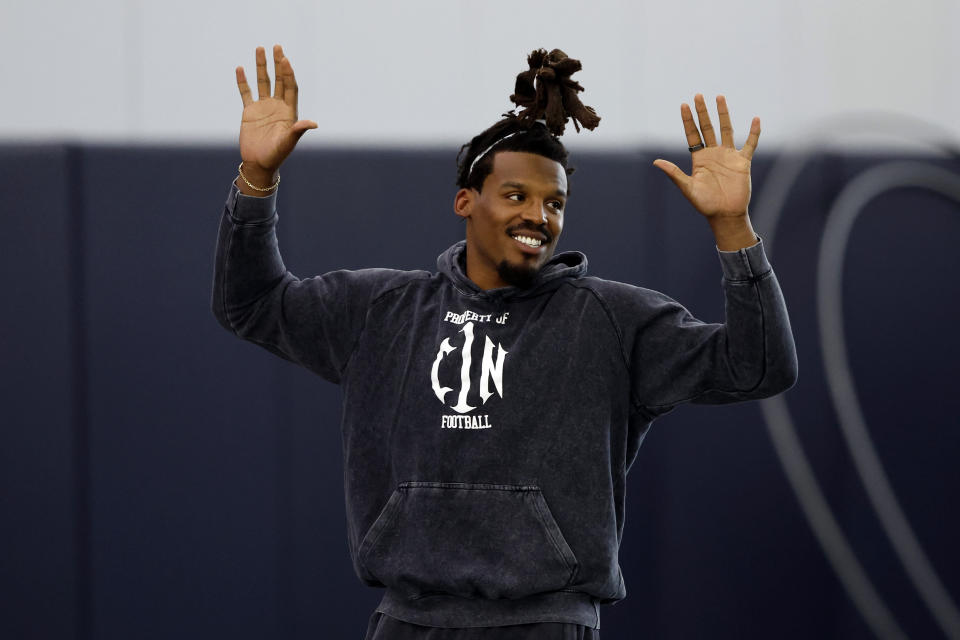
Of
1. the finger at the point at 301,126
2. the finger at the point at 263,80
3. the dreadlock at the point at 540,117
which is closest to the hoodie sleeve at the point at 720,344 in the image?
the dreadlock at the point at 540,117

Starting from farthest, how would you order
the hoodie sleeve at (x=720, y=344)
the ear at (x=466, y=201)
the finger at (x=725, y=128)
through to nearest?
the ear at (x=466, y=201) → the finger at (x=725, y=128) → the hoodie sleeve at (x=720, y=344)

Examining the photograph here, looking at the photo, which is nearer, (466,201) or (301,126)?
(301,126)

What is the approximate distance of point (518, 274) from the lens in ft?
7.11

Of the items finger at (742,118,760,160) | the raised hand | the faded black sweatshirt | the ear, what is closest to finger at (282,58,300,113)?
the faded black sweatshirt

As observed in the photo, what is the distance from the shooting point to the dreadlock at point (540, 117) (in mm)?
2230

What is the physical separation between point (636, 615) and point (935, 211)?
6.03ft

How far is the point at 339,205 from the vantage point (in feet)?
12.5

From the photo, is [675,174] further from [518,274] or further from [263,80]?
[263,80]

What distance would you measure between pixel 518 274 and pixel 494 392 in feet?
0.78

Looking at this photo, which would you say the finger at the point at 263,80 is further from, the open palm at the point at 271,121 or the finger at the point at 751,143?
the finger at the point at 751,143

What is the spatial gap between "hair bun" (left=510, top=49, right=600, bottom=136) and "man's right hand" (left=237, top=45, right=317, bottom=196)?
44cm

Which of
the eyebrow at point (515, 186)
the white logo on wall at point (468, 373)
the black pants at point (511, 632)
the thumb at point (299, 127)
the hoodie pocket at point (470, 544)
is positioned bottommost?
the black pants at point (511, 632)

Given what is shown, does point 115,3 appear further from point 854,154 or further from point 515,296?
point 854,154

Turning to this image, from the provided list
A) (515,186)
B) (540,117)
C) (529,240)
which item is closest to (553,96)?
(540,117)
